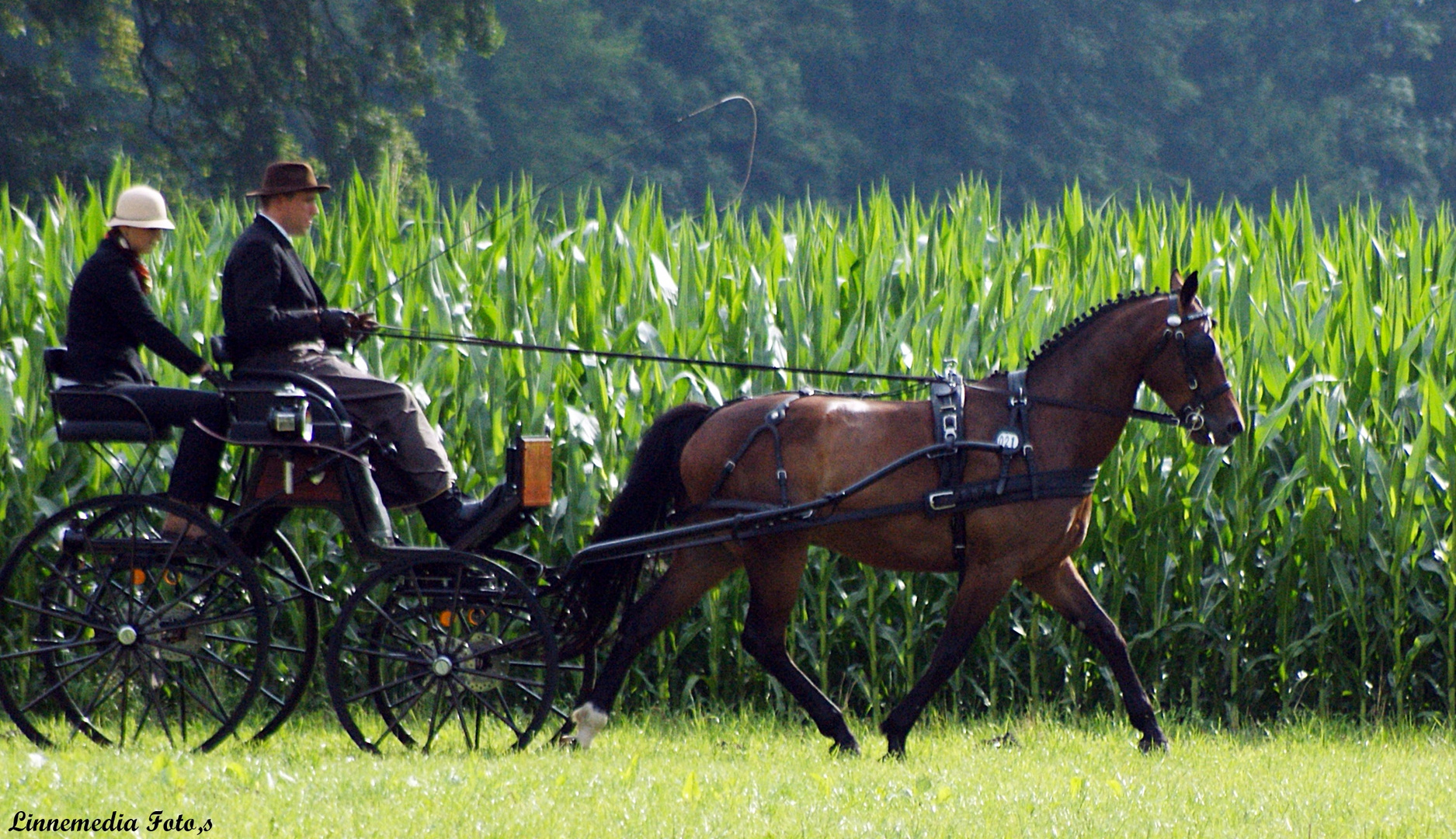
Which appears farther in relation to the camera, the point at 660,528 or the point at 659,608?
the point at 660,528

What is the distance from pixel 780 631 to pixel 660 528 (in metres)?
0.64

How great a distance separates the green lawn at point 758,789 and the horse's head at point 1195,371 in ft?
3.92

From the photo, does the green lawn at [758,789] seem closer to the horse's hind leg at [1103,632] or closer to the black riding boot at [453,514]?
the horse's hind leg at [1103,632]

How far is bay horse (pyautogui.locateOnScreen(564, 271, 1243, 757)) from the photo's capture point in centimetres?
576

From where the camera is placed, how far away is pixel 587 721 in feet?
19.7

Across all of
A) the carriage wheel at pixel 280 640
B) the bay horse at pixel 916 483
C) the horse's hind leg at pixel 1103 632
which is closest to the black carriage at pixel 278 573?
the bay horse at pixel 916 483

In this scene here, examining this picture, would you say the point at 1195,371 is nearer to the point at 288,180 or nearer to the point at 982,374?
the point at 982,374

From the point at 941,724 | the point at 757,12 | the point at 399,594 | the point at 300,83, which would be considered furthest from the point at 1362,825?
the point at 757,12

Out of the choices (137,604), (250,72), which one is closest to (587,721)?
(137,604)

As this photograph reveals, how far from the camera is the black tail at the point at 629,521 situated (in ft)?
20.3

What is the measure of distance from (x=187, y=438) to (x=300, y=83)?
17067mm

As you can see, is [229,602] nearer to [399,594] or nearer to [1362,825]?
[399,594]

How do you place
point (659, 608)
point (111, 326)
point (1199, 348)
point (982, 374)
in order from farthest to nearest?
point (982, 374), point (659, 608), point (111, 326), point (1199, 348)

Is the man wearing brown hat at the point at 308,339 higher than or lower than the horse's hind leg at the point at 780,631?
higher
